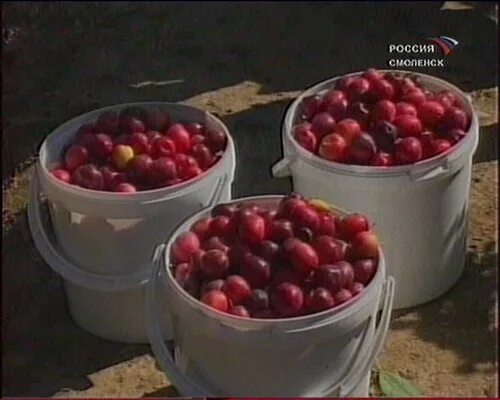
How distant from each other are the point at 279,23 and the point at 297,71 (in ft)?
1.01

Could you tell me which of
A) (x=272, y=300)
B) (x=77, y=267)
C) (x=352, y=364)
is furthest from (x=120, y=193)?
(x=352, y=364)

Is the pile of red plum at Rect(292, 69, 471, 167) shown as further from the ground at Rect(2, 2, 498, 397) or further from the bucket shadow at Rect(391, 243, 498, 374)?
the bucket shadow at Rect(391, 243, 498, 374)

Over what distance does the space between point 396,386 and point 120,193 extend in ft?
1.90

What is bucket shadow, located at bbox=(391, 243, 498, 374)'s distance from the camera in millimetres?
2066

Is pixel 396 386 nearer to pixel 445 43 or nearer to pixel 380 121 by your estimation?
pixel 380 121

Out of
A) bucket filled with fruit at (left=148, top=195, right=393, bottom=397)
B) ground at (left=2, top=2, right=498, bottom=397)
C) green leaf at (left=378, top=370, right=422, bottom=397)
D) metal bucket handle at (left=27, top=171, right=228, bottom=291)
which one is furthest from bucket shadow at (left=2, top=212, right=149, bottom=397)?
green leaf at (left=378, top=370, right=422, bottom=397)

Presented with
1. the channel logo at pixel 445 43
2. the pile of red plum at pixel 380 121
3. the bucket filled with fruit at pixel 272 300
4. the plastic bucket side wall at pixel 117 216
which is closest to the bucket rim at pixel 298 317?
the bucket filled with fruit at pixel 272 300

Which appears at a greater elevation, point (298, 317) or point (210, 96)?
point (298, 317)

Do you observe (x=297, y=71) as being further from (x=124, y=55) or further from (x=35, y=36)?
(x=35, y=36)

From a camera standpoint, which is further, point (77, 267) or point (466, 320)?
point (466, 320)

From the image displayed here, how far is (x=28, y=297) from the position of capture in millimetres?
2266

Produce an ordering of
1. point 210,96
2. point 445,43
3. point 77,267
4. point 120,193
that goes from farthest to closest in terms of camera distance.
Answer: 1. point 210,96
2. point 445,43
3. point 77,267
4. point 120,193

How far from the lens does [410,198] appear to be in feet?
6.59

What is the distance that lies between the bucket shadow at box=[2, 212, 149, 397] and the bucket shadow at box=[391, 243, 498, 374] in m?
0.52
